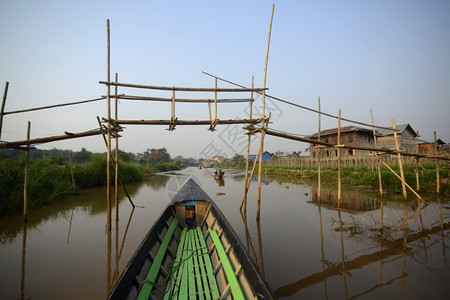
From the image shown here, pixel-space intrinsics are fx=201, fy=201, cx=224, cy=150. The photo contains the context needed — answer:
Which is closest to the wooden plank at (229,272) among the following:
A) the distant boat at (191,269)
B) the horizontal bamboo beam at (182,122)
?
the distant boat at (191,269)

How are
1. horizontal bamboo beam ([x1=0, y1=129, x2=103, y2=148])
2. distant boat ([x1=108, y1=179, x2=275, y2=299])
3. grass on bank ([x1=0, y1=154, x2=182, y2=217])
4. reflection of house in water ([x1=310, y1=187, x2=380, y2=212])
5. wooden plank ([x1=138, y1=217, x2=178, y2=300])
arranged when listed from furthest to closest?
Result: reflection of house in water ([x1=310, y1=187, x2=380, y2=212]) < grass on bank ([x1=0, y1=154, x2=182, y2=217]) < horizontal bamboo beam ([x1=0, y1=129, x2=103, y2=148]) < wooden plank ([x1=138, y1=217, x2=178, y2=300]) < distant boat ([x1=108, y1=179, x2=275, y2=299])

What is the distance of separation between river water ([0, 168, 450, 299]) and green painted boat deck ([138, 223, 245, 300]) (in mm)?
1107

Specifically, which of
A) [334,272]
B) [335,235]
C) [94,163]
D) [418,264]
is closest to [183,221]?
[334,272]

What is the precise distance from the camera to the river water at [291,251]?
345 centimetres

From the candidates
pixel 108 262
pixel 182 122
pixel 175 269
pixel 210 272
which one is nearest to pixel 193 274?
pixel 210 272

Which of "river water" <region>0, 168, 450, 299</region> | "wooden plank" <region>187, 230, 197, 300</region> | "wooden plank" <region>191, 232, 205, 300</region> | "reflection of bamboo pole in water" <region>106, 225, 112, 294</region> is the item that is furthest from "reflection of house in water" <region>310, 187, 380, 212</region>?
"reflection of bamboo pole in water" <region>106, 225, 112, 294</region>

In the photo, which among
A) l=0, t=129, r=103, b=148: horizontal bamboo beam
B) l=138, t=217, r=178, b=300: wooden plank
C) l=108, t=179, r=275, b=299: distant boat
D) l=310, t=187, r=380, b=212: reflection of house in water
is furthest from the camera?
l=310, t=187, r=380, b=212: reflection of house in water

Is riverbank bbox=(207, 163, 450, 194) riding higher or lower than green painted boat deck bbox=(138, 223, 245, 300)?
higher

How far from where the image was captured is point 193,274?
3277 millimetres

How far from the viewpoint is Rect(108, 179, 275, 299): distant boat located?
237 centimetres

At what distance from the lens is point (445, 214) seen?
7.30 meters

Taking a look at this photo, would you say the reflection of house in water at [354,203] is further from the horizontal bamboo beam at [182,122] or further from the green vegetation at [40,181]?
the green vegetation at [40,181]

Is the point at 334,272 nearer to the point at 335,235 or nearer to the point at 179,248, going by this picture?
the point at 335,235

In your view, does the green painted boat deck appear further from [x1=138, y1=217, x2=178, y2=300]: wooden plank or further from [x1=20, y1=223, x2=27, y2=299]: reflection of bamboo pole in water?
[x1=20, y1=223, x2=27, y2=299]: reflection of bamboo pole in water
